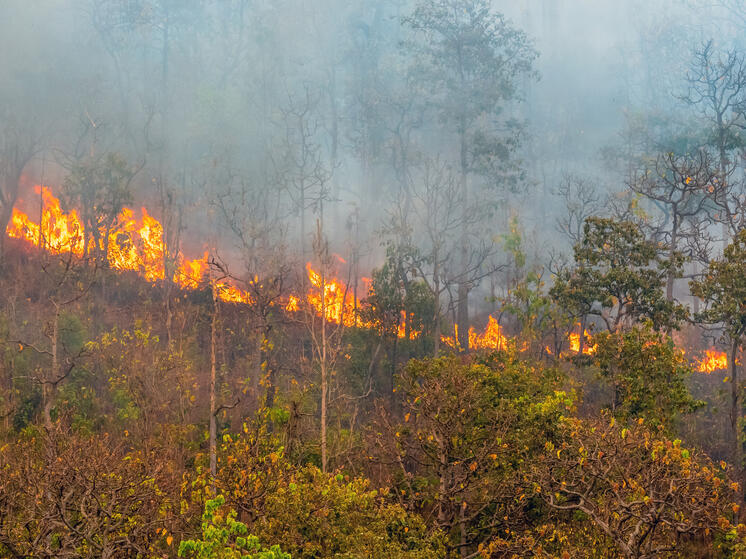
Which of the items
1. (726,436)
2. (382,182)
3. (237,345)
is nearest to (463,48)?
(382,182)

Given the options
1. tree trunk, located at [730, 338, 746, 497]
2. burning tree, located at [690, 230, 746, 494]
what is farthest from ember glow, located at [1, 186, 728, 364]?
burning tree, located at [690, 230, 746, 494]

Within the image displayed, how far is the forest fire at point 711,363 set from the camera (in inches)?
1908

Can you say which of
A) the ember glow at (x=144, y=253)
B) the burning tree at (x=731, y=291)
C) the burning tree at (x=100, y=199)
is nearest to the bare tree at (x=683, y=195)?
the burning tree at (x=731, y=291)

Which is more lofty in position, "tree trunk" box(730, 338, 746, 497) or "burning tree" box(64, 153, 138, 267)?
"burning tree" box(64, 153, 138, 267)

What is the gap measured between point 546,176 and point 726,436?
64.7 metres

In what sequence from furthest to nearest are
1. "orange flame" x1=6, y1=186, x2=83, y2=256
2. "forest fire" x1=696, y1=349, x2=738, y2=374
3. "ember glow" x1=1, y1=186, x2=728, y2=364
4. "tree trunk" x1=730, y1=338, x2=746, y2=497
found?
"orange flame" x1=6, y1=186, x2=83, y2=256, "forest fire" x1=696, y1=349, x2=738, y2=374, "ember glow" x1=1, y1=186, x2=728, y2=364, "tree trunk" x1=730, y1=338, x2=746, y2=497

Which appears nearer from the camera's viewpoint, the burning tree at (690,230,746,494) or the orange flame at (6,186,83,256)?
the burning tree at (690,230,746,494)

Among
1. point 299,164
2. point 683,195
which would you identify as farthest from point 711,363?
point 299,164

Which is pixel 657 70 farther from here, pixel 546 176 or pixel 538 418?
pixel 538 418

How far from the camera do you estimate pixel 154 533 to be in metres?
16.3

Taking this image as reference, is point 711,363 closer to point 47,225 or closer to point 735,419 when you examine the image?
point 735,419

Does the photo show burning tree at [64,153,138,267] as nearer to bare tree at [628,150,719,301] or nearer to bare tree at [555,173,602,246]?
bare tree at [555,173,602,246]

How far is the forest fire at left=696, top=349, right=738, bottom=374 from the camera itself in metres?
48.5

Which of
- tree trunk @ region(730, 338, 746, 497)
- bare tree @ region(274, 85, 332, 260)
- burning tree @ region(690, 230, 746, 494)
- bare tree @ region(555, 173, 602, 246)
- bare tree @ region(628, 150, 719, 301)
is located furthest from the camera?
bare tree @ region(274, 85, 332, 260)
